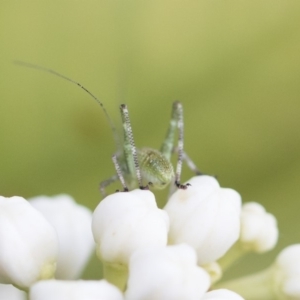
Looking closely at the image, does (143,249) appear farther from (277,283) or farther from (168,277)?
(277,283)

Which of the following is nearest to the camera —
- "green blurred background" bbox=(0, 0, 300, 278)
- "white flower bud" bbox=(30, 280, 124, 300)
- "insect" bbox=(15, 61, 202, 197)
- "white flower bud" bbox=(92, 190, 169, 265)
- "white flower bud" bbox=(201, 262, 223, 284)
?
"white flower bud" bbox=(30, 280, 124, 300)

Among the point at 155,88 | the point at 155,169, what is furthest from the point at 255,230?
the point at 155,88

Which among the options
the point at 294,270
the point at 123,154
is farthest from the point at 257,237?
the point at 123,154

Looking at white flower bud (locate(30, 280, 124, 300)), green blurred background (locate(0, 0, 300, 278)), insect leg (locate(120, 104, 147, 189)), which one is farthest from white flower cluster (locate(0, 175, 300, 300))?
green blurred background (locate(0, 0, 300, 278))

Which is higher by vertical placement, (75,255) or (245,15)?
(245,15)

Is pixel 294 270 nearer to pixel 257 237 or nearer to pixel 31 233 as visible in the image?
pixel 257 237

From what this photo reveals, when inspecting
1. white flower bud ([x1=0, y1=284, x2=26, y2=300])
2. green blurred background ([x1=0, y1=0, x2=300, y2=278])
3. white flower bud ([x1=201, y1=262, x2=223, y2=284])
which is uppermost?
green blurred background ([x1=0, y1=0, x2=300, y2=278])

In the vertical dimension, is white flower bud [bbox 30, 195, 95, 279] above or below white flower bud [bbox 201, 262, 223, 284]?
above

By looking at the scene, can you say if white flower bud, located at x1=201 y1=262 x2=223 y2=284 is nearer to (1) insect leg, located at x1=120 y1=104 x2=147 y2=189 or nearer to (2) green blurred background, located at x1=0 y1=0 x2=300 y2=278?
(1) insect leg, located at x1=120 y1=104 x2=147 y2=189

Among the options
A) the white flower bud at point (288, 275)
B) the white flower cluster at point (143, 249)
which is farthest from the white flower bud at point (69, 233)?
the white flower bud at point (288, 275)
